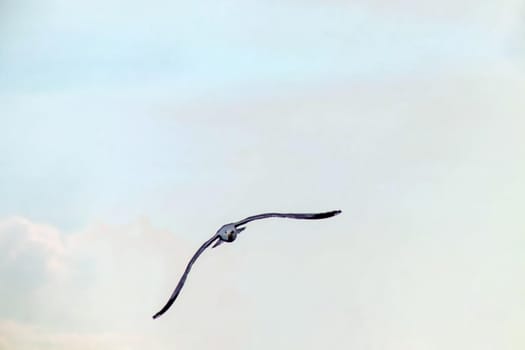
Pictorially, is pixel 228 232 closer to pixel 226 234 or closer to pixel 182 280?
pixel 226 234

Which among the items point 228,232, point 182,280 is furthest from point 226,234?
point 182,280

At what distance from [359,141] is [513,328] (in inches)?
40.0

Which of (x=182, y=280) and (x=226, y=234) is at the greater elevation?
(x=226, y=234)

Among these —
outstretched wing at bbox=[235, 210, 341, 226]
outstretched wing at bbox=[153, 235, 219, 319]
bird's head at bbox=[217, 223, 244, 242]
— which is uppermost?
outstretched wing at bbox=[235, 210, 341, 226]

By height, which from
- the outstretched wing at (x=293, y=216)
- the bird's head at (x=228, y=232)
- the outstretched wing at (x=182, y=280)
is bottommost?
the outstretched wing at (x=182, y=280)

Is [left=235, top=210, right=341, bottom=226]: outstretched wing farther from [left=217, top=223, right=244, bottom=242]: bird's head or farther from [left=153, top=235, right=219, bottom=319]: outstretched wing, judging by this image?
[left=153, top=235, right=219, bottom=319]: outstretched wing

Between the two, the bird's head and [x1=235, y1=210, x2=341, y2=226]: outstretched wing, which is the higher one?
[x1=235, y1=210, x2=341, y2=226]: outstretched wing

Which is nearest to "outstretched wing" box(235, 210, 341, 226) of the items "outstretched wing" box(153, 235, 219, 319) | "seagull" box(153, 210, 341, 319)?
"seagull" box(153, 210, 341, 319)

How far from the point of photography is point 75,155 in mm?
3061

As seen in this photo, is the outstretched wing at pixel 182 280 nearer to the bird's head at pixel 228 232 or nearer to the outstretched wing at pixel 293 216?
the bird's head at pixel 228 232

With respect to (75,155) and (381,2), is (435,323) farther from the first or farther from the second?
(75,155)

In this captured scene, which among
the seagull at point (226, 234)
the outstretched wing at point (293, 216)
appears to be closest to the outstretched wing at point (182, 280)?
the seagull at point (226, 234)

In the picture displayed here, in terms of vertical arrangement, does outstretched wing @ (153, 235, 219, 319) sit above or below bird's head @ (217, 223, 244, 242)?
below

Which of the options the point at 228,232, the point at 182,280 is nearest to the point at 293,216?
the point at 228,232
